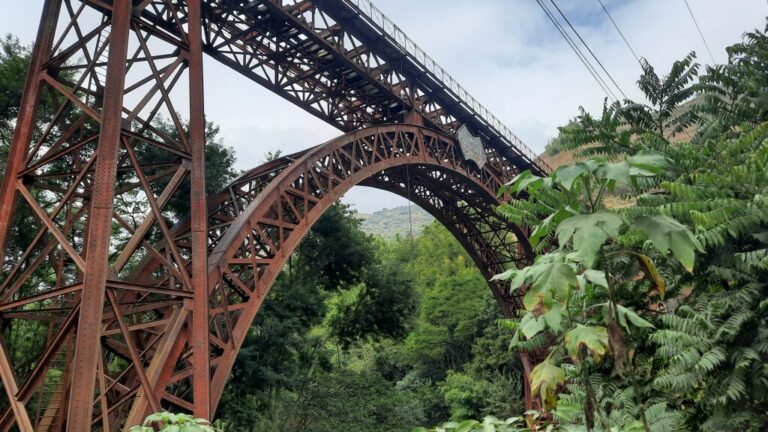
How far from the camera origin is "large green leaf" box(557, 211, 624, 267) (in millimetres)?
1395

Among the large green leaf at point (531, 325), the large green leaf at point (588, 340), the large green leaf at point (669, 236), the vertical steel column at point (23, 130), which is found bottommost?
the large green leaf at point (588, 340)

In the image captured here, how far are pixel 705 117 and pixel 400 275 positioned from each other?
48.0 feet

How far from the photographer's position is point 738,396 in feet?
9.54

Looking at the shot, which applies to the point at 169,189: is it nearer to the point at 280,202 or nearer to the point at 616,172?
the point at 280,202

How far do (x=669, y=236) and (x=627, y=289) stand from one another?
2.35 m

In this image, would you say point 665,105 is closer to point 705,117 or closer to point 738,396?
point 705,117

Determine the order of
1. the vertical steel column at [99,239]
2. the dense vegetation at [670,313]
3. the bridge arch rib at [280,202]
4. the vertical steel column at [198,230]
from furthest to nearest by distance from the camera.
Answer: the bridge arch rib at [280,202], the vertical steel column at [198,230], the vertical steel column at [99,239], the dense vegetation at [670,313]

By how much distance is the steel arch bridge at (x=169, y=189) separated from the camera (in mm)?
5535

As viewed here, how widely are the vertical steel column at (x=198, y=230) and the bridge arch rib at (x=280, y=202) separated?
269mm

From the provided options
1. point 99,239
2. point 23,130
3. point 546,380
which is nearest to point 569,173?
point 546,380

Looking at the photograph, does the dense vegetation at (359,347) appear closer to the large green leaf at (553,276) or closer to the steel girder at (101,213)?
the steel girder at (101,213)

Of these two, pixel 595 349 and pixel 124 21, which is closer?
pixel 595 349

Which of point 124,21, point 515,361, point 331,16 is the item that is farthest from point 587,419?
point 515,361

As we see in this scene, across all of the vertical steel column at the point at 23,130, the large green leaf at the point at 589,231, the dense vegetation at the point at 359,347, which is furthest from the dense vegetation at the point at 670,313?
the dense vegetation at the point at 359,347
